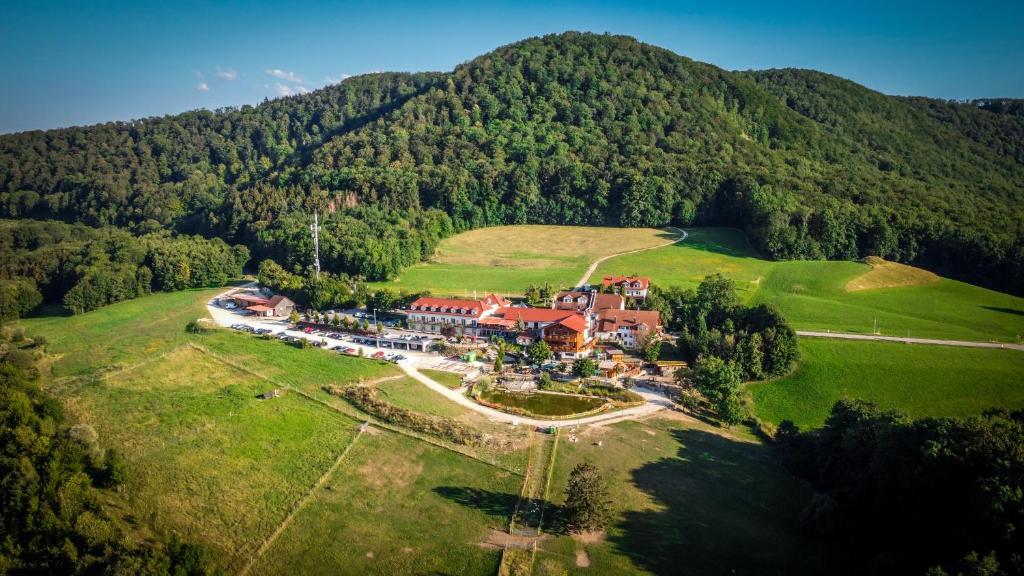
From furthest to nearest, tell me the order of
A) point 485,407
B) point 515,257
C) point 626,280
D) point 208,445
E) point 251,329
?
1. point 515,257
2. point 626,280
3. point 251,329
4. point 485,407
5. point 208,445

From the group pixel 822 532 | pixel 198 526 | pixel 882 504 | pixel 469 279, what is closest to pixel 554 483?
pixel 822 532

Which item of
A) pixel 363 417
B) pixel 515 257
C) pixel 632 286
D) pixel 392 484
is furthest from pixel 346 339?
pixel 515 257

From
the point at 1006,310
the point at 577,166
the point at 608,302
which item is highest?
the point at 577,166

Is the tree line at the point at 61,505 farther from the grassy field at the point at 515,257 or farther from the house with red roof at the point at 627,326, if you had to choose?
the grassy field at the point at 515,257

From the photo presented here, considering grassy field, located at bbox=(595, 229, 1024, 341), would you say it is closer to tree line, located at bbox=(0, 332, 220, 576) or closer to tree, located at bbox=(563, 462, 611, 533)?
tree, located at bbox=(563, 462, 611, 533)

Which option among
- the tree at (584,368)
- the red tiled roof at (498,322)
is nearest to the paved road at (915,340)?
the tree at (584,368)

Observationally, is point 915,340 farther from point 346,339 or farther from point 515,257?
point 346,339
